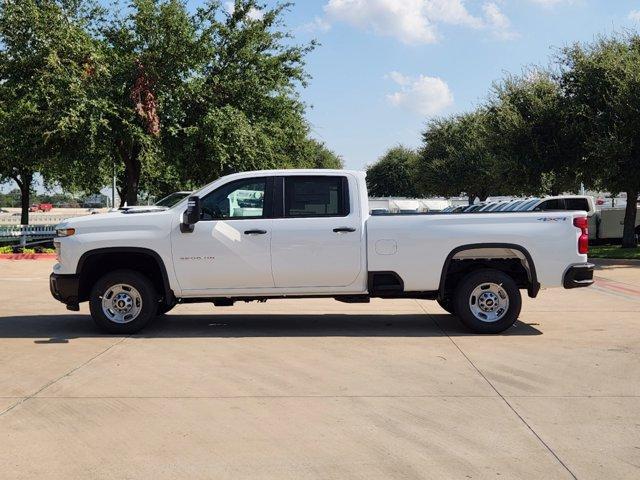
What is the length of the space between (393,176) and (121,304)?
65220 mm

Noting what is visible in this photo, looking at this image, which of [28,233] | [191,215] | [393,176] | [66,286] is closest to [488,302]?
[191,215]

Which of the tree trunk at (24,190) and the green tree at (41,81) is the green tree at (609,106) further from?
the tree trunk at (24,190)

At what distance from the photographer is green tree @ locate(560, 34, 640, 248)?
19.8m

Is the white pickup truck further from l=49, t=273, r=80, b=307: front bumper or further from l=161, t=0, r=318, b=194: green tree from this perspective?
l=161, t=0, r=318, b=194: green tree

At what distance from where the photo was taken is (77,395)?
566 centimetres

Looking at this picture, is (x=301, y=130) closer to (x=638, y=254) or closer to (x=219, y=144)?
(x=219, y=144)

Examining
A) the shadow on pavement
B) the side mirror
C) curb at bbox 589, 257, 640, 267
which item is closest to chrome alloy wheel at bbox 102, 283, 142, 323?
the shadow on pavement

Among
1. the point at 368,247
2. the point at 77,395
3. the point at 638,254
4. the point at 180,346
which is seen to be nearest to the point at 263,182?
the point at 368,247

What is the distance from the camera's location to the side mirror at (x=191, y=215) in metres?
7.88

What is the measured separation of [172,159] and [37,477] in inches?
733

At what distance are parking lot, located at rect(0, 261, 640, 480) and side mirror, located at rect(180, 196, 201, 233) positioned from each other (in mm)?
1380

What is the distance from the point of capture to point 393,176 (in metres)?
72.1

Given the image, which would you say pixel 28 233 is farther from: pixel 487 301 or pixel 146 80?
pixel 487 301

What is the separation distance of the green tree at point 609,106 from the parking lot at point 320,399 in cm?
1238
